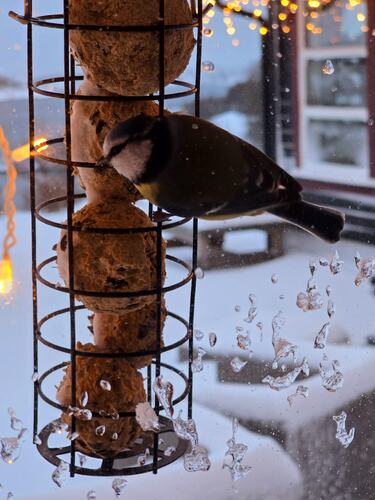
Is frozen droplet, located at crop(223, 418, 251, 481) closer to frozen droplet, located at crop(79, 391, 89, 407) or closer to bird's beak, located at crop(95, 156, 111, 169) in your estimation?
frozen droplet, located at crop(79, 391, 89, 407)

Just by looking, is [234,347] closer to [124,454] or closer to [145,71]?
[124,454]

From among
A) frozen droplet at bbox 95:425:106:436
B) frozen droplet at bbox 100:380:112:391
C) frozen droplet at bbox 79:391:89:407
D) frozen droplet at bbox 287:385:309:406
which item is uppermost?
frozen droplet at bbox 100:380:112:391

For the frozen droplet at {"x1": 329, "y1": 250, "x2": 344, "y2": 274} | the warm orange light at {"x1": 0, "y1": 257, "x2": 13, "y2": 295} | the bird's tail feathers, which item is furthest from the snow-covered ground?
the bird's tail feathers

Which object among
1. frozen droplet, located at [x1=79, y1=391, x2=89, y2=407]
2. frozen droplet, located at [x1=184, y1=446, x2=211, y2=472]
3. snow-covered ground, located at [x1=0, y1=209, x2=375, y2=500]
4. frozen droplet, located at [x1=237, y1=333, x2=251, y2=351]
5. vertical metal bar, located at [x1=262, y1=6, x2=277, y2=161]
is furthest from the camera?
vertical metal bar, located at [x1=262, y1=6, x2=277, y2=161]

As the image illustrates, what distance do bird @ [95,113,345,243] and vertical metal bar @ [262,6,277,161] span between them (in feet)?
7.89

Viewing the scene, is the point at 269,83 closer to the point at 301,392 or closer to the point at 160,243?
the point at 301,392

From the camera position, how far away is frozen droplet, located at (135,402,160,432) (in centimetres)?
73

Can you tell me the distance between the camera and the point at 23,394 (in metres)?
1.77

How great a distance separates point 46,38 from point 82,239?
2475 mm

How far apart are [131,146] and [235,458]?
29.0 inches

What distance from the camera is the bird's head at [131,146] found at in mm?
618

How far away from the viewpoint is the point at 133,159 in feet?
2.07

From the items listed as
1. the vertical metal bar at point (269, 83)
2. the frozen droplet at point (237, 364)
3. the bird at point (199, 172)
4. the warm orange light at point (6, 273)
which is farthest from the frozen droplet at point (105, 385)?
the vertical metal bar at point (269, 83)

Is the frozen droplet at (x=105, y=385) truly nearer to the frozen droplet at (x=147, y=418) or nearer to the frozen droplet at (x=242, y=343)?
the frozen droplet at (x=147, y=418)
